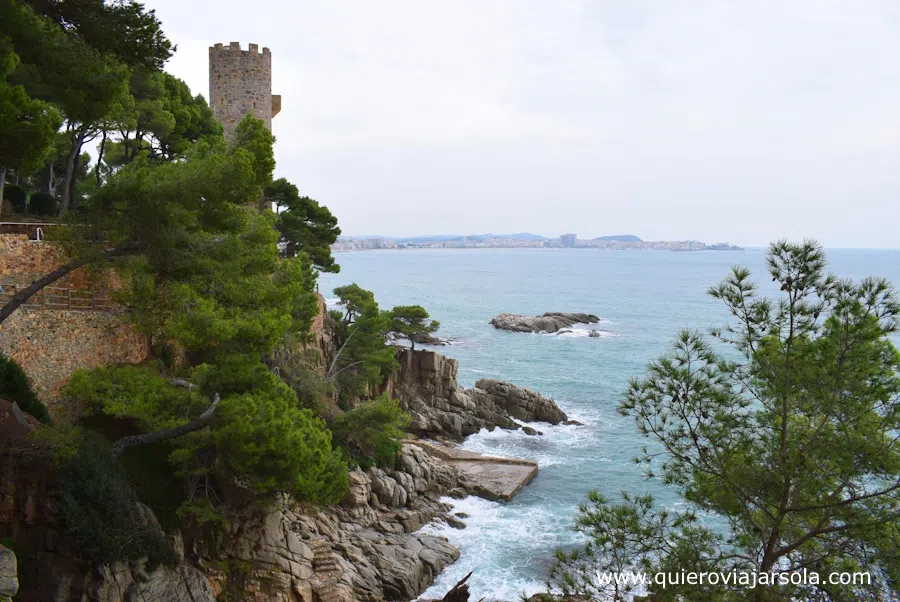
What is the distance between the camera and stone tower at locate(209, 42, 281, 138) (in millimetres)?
26625

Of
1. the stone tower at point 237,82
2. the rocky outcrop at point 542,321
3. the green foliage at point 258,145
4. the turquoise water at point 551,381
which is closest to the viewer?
the green foliage at point 258,145

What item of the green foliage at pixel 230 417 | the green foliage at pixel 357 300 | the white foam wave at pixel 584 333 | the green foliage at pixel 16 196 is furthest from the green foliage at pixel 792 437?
the white foam wave at pixel 584 333

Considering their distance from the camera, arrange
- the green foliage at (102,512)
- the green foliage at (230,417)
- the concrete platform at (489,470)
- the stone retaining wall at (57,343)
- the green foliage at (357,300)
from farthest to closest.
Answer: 1. the green foliage at (357,300)
2. the concrete platform at (489,470)
3. the stone retaining wall at (57,343)
4. the green foliage at (230,417)
5. the green foliage at (102,512)

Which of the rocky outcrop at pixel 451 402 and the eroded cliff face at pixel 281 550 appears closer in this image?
the eroded cliff face at pixel 281 550

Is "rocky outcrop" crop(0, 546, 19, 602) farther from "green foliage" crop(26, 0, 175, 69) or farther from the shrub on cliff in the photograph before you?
the shrub on cliff

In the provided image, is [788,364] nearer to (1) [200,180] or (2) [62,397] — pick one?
(1) [200,180]

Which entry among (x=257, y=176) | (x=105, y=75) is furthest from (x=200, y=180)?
(x=105, y=75)

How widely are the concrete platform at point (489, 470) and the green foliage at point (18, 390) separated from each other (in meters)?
15.6

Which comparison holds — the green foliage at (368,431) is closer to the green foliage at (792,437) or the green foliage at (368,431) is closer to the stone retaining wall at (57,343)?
the stone retaining wall at (57,343)

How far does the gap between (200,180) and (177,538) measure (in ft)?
22.0

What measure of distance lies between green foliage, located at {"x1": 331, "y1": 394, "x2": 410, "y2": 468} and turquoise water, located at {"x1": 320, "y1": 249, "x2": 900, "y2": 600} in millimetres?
3171

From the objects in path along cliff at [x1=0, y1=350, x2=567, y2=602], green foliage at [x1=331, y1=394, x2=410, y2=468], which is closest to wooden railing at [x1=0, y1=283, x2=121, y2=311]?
path along cliff at [x1=0, y1=350, x2=567, y2=602]

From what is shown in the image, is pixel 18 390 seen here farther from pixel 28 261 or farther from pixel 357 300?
pixel 357 300

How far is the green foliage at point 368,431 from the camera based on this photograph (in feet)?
73.6
